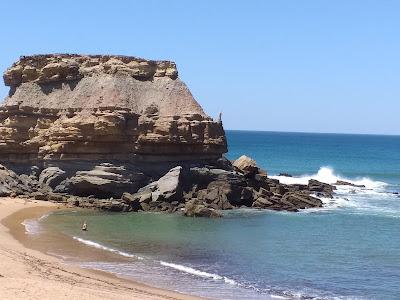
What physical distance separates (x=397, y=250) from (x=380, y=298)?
10572 mm

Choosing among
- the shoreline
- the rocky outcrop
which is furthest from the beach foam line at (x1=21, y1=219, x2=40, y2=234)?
the rocky outcrop

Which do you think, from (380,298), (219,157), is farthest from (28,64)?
(380,298)

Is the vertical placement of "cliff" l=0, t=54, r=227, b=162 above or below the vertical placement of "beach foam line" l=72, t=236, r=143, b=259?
above

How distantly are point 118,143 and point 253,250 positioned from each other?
20568 mm

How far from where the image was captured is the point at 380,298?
75.9 ft

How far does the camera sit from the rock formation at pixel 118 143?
Answer: 47.5 meters

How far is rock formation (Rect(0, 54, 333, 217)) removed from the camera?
156 feet

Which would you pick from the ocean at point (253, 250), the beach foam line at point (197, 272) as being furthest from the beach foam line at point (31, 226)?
the beach foam line at point (197, 272)

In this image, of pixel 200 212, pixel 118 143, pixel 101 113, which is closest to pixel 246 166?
pixel 118 143

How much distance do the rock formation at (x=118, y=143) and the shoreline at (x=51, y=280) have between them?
15.5 meters

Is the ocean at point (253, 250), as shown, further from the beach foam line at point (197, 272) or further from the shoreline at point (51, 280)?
the shoreline at point (51, 280)

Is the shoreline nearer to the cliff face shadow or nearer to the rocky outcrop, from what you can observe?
the cliff face shadow

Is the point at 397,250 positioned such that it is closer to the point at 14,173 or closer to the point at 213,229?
the point at 213,229

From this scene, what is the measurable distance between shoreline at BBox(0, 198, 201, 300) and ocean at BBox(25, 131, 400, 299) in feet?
3.97
